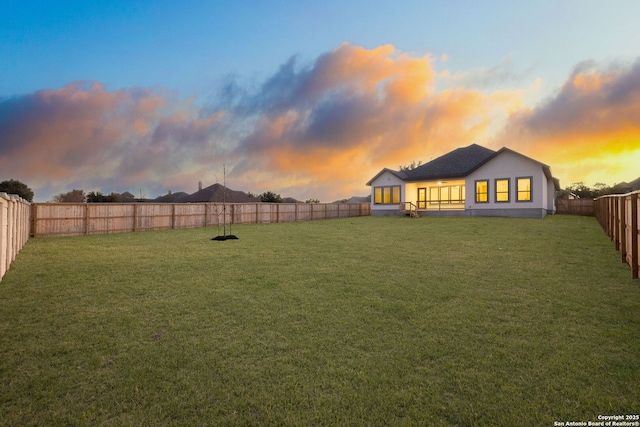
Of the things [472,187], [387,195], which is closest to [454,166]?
[472,187]

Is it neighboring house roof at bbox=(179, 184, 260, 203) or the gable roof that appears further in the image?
neighboring house roof at bbox=(179, 184, 260, 203)

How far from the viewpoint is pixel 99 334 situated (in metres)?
3.54

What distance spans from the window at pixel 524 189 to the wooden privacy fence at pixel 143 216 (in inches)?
660

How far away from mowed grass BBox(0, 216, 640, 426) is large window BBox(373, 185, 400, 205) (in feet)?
69.8

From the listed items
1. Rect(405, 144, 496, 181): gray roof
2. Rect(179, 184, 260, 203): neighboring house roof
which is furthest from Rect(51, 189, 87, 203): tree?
Rect(405, 144, 496, 181): gray roof

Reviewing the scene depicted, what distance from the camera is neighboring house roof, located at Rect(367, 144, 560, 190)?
80.9 feet

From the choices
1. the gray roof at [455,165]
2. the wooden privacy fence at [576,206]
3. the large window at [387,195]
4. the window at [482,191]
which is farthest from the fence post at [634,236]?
the wooden privacy fence at [576,206]

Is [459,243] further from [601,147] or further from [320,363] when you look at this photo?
[601,147]

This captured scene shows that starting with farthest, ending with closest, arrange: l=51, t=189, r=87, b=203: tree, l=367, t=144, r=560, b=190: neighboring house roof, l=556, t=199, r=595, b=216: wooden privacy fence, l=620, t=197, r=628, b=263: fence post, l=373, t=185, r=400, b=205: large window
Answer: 1. l=51, t=189, r=87, b=203: tree
2. l=373, t=185, r=400, b=205: large window
3. l=556, t=199, r=595, b=216: wooden privacy fence
4. l=367, t=144, r=560, b=190: neighboring house roof
5. l=620, t=197, r=628, b=263: fence post

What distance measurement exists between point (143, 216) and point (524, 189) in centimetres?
2657

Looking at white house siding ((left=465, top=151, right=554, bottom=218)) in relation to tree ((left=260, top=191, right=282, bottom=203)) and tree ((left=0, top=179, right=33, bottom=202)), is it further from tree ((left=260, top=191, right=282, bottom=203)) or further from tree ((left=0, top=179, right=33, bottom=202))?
tree ((left=0, top=179, right=33, bottom=202))

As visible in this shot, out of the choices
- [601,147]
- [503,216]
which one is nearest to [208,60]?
[503,216]

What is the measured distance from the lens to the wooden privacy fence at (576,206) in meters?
26.3

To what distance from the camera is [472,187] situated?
23844 millimetres
